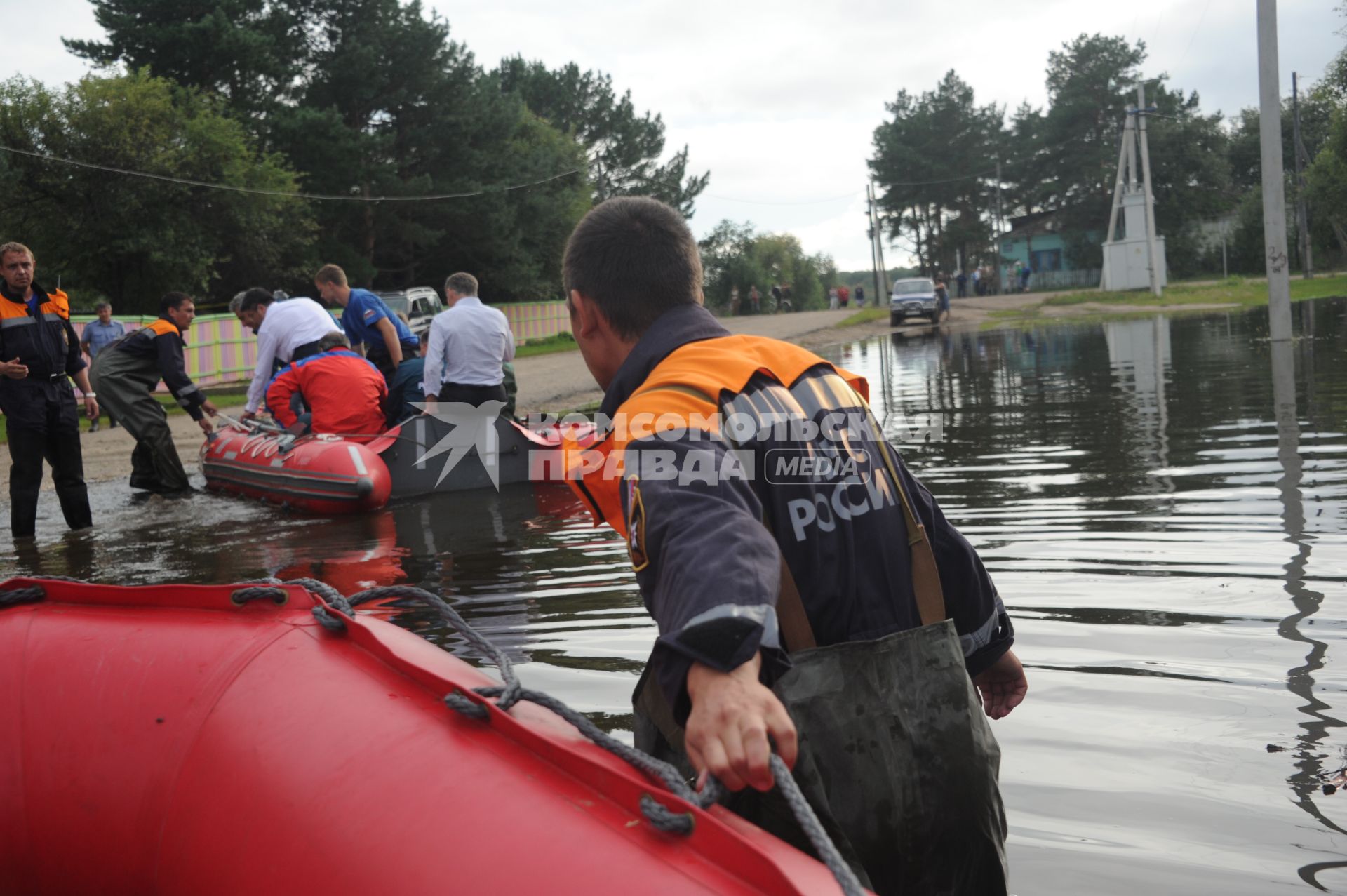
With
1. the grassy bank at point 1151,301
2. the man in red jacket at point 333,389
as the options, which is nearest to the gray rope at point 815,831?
the man in red jacket at point 333,389

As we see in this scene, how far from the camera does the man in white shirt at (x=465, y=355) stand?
1038 cm

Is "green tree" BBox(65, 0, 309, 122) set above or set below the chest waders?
above

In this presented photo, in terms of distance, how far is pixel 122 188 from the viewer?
31.1 meters

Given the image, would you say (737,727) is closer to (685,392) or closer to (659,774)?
(659,774)

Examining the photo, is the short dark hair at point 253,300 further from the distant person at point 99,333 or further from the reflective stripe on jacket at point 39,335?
the distant person at point 99,333

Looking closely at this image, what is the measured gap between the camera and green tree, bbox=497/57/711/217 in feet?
236

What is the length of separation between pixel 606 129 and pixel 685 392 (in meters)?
74.2

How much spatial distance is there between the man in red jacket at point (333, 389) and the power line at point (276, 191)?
22301 millimetres

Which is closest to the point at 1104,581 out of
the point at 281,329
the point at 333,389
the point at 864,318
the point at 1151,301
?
the point at 333,389

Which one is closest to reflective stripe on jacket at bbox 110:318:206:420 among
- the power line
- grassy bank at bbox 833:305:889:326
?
the power line

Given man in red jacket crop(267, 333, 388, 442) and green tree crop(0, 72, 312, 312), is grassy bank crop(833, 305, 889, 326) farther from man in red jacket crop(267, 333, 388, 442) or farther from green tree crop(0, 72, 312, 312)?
man in red jacket crop(267, 333, 388, 442)

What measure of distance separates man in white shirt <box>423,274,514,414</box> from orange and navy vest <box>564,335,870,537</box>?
8.42 meters

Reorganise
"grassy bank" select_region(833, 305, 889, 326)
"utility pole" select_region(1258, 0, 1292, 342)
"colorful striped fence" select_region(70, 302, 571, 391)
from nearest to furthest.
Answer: "utility pole" select_region(1258, 0, 1292, 342) → "colorful striped fence" select_region(70, 302, 571, 391) → "grassy bank" select_region(833, 305, 889, 326)

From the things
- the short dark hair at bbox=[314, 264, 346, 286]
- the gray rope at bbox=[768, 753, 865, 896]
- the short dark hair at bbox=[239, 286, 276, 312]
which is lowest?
the gray rope at bbox=[768, 753, 865, 896]
